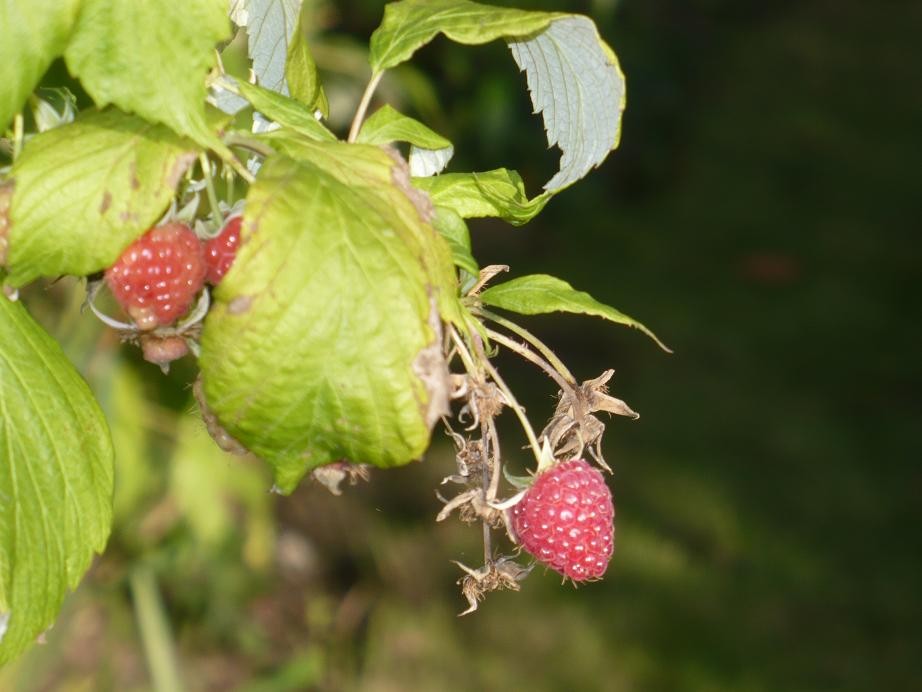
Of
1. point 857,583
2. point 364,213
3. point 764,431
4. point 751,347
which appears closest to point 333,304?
point 364,213

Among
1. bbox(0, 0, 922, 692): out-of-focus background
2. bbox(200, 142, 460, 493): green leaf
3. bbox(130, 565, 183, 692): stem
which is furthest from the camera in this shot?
bbox(0, 0, 922, 692): out-of-focus background

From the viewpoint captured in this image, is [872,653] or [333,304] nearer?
[333,304]

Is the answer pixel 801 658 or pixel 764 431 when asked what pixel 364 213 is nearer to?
pixel 801 658

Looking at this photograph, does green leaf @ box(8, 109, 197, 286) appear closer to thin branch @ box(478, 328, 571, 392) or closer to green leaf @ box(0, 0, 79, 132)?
green leaf @ box(0, 0, 79, 132)

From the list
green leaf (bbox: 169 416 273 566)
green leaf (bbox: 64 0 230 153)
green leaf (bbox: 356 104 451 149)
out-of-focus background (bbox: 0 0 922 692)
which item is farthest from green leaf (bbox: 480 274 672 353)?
green leaf (bbox: 169 416 273 566)

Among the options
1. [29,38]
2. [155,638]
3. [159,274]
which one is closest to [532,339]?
[159,274]
